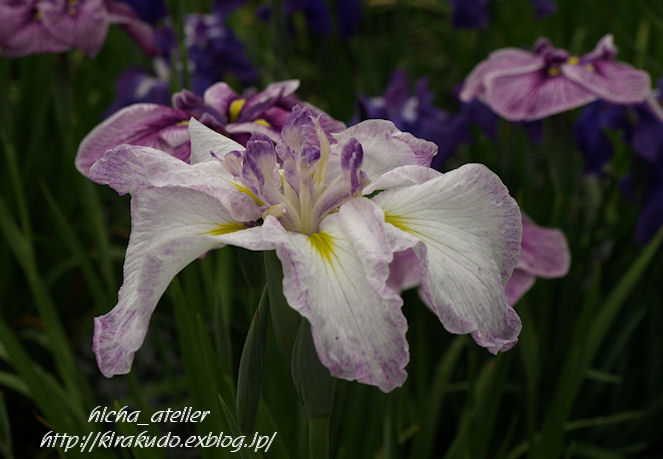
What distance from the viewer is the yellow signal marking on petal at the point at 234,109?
1142 millimetres

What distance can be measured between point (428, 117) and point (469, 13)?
0.53 metres

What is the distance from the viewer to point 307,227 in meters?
0.69

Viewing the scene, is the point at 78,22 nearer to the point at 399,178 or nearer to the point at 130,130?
the point at 130,130

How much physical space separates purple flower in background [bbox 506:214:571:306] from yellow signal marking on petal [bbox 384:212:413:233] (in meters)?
0.52

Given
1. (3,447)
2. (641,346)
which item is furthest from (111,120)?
(641,346)

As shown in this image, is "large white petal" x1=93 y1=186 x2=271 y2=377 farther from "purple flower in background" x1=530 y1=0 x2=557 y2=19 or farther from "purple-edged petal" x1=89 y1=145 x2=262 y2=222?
"purple flower in background" x1=530 y1=0 x2=557 y2=19

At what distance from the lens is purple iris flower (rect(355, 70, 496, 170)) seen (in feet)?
5.19

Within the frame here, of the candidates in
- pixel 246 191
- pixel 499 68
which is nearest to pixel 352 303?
pixel 246 191

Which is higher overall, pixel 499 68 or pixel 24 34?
pixel 24 34

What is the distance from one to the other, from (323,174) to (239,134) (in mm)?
359

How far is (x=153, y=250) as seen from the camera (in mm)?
609

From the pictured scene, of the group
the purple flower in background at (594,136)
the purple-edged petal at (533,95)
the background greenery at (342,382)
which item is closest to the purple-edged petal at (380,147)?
the background greenery at (342,382)

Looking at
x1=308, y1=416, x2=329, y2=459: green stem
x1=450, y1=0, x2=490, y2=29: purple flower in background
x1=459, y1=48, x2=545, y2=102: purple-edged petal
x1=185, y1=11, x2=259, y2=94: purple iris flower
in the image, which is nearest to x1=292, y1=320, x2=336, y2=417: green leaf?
x1=308, y1=416, x2=329, y2=459: green stem

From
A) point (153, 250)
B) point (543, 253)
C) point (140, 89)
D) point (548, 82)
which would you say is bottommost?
point (543, 253)
